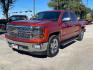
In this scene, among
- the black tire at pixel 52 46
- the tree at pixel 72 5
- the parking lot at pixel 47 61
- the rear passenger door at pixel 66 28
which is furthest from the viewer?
the tree at pixel 72 5

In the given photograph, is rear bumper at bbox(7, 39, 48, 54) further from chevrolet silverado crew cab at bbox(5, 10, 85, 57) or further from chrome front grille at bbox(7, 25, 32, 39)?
chrome front grille at bbox(7, 25, 32, 39)

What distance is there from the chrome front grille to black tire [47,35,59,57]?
0.91m

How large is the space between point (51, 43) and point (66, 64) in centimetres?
122

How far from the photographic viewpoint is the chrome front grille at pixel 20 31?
23.5 ft

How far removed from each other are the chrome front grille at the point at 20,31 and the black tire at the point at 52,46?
0.91 metres

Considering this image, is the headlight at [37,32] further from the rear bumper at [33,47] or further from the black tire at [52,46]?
the black tire at [52,46]

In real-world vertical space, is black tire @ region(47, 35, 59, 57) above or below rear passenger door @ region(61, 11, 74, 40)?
below

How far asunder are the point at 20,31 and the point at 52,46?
1420 millimetres

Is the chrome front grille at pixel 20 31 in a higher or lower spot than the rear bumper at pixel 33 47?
higher

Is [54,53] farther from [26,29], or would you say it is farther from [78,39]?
[78,39]

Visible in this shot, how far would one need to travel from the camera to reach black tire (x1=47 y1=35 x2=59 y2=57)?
7532 mm

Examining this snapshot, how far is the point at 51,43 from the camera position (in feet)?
25.1

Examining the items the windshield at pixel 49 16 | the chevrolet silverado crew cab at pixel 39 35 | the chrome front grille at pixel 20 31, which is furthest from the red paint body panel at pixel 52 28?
the windshield at pixel 49 16

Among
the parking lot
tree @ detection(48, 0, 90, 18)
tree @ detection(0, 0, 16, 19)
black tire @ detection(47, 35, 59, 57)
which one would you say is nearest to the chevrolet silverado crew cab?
black tire @ detection(47, 35, 59, 57)
